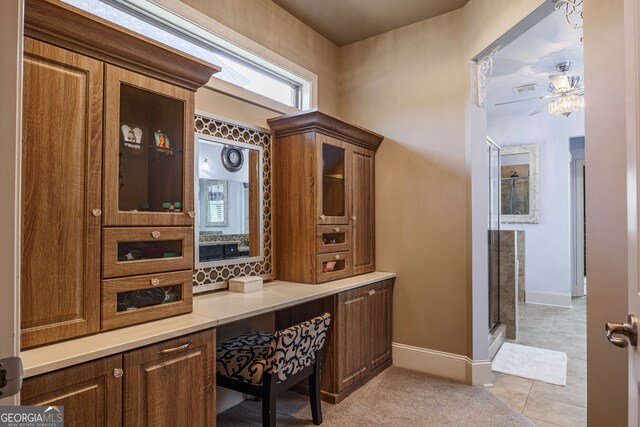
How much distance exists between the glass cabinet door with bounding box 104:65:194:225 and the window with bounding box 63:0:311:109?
0.69m

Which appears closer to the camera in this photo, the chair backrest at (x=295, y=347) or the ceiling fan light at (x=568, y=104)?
the chair backrest at (x=295, y=347)

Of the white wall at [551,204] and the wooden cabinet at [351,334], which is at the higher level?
the white wall at [551,204]

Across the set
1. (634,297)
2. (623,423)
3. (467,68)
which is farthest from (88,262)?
(467,68)

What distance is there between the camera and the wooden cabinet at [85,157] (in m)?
1.35

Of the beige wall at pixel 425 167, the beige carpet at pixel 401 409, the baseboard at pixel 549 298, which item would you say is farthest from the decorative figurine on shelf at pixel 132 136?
A: the baseboard at pixel 549 298

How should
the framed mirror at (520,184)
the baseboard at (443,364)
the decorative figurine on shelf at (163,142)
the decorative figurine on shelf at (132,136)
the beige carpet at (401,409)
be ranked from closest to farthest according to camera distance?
1. the decorative figurine on shelf at (132,136)
2. the decorative figurine on shelf at (163,142)
3. the beige carpet at (401,409)
4. the baseboard at (443,364)
5. the framed mirror at (520,184)

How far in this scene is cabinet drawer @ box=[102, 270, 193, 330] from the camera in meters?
1.55

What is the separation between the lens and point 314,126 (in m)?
2.75

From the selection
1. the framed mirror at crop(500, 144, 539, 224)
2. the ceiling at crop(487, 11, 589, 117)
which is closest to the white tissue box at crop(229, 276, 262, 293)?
the ceiling at crop(487, 11, 589, 117)

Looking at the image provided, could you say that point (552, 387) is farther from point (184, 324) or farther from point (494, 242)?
point (184, 324)

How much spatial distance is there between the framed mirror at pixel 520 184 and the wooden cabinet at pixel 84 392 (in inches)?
231

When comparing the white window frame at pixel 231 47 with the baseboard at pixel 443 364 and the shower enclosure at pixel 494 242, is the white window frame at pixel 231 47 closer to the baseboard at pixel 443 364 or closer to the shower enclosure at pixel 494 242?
the shower enclosure at pixel 494 242

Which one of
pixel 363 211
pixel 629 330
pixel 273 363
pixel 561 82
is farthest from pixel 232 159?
pixel 561 82

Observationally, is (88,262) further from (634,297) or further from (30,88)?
(634,297)
